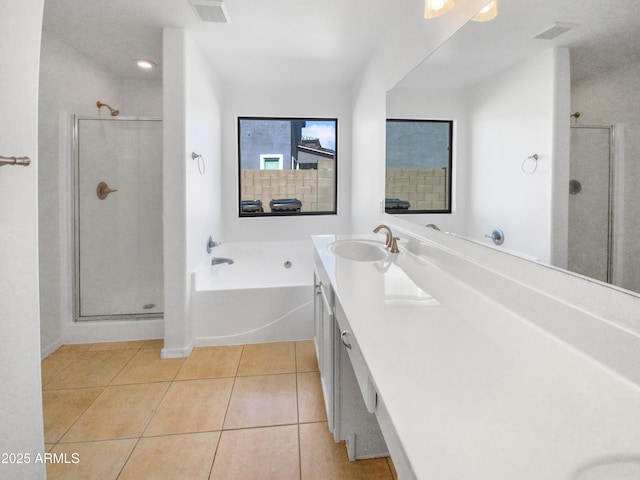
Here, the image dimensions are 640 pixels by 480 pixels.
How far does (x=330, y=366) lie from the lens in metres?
1.46

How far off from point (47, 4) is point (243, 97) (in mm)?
1725

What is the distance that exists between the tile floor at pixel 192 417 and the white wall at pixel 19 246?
0.54 metres

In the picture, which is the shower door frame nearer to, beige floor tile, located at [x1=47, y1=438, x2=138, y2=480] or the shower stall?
beige floor tile, located at [x1=47, y1=438, x2=138, y2=480]

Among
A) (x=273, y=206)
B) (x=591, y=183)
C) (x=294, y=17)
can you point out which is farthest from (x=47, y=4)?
(x=591, y=183)

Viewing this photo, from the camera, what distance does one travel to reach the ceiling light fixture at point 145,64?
9.43 ft

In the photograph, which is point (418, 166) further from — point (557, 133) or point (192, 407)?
point (192, 407)

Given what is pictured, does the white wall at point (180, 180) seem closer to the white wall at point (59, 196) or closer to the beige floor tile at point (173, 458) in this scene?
the white wall at point (59, 196)

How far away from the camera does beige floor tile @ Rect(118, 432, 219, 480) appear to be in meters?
1.41

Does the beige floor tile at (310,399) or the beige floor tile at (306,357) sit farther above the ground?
the beige floor tile at (306,357)

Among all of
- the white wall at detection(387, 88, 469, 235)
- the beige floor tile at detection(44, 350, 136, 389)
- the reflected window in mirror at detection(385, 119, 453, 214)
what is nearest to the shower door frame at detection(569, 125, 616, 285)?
the white wall at detection(387, 88, 469, 235)

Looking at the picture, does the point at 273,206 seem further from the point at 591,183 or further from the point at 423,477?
the point at 423,477

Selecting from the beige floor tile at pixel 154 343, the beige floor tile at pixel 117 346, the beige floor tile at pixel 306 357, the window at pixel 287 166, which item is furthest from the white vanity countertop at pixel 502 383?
the window at pixel 287 166

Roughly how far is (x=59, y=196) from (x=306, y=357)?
234 cm

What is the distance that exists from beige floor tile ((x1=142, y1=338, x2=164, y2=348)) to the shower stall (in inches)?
8.9
